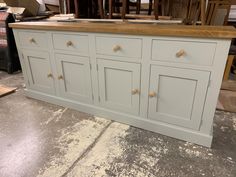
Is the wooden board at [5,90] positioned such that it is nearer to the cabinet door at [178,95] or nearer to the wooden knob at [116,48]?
the wooden knob at [116,48]

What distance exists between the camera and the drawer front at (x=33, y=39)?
66.7 inches

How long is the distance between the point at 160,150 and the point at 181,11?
220 cm

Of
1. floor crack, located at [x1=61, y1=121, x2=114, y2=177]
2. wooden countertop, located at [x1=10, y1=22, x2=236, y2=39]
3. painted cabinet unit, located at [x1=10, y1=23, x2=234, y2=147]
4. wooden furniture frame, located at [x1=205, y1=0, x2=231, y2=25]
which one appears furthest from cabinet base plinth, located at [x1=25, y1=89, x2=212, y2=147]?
wooden furniture frame, located at [x1=205, y1=0, x2=231, y2=25]

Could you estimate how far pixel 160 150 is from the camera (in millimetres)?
1329

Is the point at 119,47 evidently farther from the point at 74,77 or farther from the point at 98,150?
the point at 98,150

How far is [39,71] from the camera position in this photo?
1.91 m

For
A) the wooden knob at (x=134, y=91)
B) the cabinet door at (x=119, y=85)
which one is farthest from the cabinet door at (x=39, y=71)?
the wooden knob at (x=134, y=91)

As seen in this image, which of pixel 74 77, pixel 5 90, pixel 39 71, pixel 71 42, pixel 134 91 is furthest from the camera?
Result: pixel 5 90

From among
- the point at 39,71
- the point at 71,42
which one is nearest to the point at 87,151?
the point at 71,42

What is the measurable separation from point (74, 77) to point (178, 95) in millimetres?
930

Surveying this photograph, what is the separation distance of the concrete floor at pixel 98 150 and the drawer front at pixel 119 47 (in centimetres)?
62

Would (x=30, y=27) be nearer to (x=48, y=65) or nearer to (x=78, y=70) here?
(x=48, y=65)

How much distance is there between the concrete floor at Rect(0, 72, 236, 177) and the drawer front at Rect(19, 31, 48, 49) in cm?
67

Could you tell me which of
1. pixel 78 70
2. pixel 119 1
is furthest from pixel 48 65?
pixel 119 1
